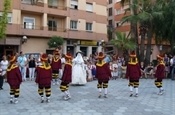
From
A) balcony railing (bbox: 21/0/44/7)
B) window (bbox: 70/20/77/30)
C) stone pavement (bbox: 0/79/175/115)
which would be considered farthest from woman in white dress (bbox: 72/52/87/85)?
window (bbox: 70/20/77/30)

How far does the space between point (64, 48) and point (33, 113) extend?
28.3m

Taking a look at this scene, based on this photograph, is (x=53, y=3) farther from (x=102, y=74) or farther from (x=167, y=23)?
(x=102, y=74)

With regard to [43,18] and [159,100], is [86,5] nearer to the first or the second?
[43,18]

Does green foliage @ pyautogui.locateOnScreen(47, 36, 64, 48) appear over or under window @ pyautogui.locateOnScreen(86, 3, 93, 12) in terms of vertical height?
under

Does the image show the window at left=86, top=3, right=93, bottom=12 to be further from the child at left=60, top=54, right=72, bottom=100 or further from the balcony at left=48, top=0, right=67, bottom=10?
the child at left=60, top=54, right=72, bottom=100

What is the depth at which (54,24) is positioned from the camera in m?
37.2

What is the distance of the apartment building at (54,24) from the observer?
32469mm

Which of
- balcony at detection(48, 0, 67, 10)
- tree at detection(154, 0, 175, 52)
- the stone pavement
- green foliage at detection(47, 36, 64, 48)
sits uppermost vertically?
balcony at detection(48, 0, 67, 10)

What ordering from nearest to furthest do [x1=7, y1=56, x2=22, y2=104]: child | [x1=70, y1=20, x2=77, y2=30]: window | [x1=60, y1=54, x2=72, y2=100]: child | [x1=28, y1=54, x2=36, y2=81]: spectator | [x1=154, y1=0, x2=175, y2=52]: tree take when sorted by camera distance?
[x1=7, y1=56, x2=22, y2=104]: child → [x1=60, y1=54, x2=72, y2=100]: child → [x1=28, y1=54, x2=36, y2=81]: spectator → [x1=154, y1=0, x2=175, y2=52]: tree → [x1=70, y1=20, x2=77, y2=30]: window

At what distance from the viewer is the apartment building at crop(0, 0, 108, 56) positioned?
32.5m

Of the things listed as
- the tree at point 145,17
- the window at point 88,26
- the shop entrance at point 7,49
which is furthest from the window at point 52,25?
the tree at point 145,17

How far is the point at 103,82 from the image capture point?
1268 cm

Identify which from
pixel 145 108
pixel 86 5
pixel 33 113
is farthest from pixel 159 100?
pixel 86 5

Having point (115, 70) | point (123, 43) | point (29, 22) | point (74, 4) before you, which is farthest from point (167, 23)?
point (29, 22)
